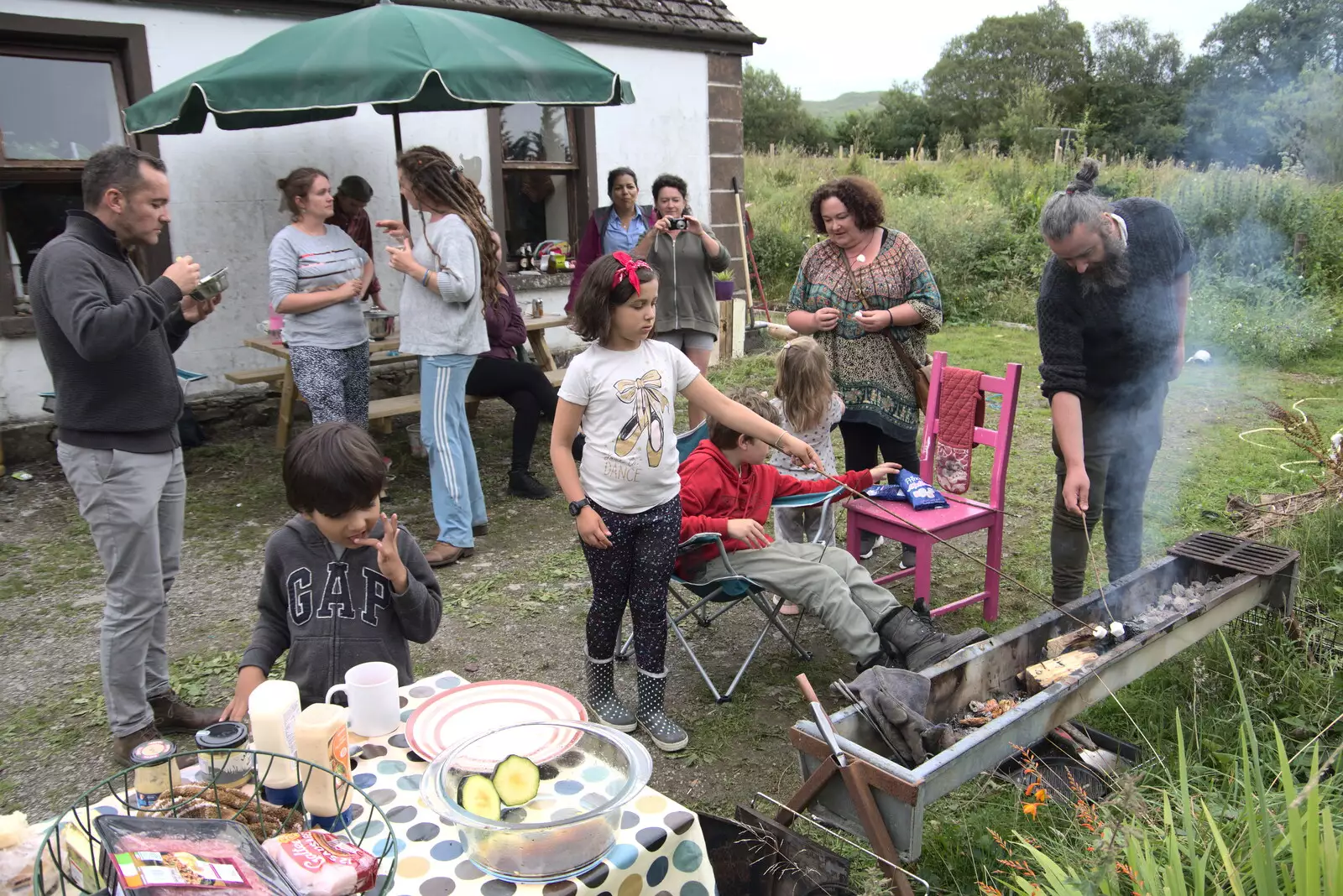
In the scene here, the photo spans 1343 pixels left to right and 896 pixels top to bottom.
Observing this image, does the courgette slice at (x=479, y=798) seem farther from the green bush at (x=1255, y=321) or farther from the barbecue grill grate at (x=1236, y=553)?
the green bush at (x=1255, y=321)

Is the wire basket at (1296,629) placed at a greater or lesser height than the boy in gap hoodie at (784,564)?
lesser

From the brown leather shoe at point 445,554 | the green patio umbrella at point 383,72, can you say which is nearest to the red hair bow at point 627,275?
the brown leather shoe at point 445,554

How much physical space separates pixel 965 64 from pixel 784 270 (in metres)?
11.8

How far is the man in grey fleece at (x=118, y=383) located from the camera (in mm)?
2934

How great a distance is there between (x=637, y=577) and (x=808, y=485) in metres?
0.99

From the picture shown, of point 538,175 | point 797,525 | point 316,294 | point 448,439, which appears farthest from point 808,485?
point 538,175

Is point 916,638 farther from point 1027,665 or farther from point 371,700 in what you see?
point 371,700

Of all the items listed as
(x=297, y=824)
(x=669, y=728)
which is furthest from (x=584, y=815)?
(x=669, y=728)

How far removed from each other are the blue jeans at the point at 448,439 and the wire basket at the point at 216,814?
134 inches

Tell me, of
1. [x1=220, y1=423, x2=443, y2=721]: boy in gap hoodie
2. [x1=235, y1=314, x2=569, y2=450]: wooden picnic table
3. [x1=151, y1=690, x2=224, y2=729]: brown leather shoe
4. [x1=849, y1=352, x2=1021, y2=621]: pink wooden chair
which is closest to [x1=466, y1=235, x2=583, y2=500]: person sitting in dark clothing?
[x1=235, y1=314, x2=569, y2=450]: wooden picnic table

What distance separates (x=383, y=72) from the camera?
16.9ft

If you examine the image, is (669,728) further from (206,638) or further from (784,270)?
(784,270)

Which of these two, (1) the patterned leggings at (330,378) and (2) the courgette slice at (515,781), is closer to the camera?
(2) the courgette slice at (515,781)

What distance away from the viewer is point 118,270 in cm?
307
